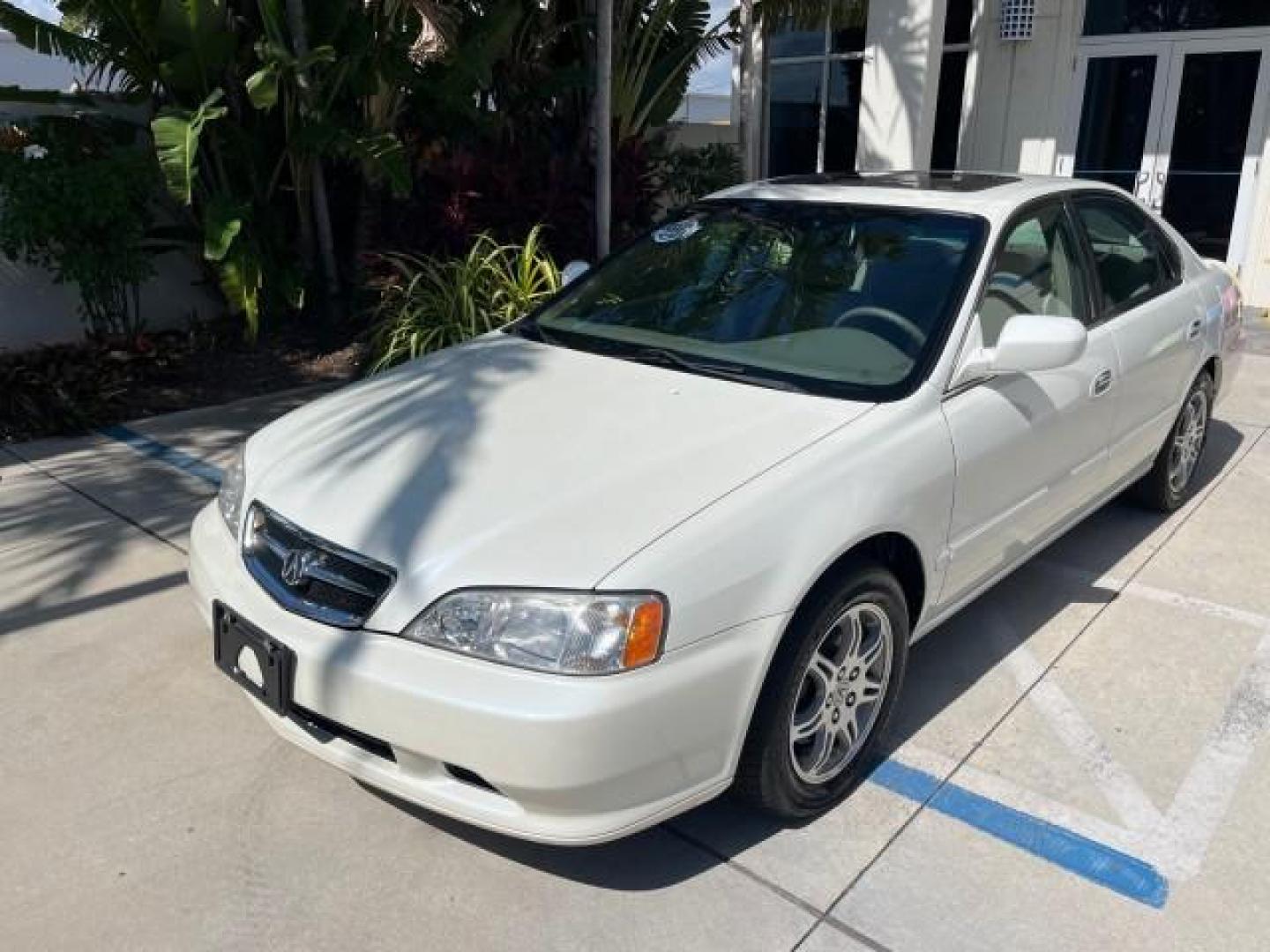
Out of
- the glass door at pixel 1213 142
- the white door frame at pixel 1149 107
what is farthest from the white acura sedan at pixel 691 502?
the white door frame at pixel 1149 107

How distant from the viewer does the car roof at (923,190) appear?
3.72m

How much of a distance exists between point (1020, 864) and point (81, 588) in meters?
3.57

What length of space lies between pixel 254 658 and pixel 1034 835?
2112 mm

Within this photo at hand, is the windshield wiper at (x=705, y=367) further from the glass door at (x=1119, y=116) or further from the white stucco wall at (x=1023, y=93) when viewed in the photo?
the glass door at (x=1119, y=116)

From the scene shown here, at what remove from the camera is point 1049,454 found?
3.64 metres

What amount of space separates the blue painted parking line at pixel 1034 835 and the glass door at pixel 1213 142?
9.01 metres

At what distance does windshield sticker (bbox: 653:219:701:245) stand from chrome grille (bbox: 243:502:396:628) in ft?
6.64

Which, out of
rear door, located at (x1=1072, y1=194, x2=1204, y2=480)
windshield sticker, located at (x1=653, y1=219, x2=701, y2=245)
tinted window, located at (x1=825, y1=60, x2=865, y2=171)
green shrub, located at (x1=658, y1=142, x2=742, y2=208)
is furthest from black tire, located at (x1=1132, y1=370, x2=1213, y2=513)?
tinted window, located at (x1=825, y1=60, x2=865, y2=171)

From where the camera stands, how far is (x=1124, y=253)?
4457 mm

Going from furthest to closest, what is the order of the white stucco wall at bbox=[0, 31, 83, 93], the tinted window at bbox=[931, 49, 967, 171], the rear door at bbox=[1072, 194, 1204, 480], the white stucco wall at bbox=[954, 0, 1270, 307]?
the white stucco wall at bbox=[0, 31, 83, 93]
the tinted window at bbox=[931, 49, 967, 171]
the white stucco wall at bbox=[954, 0, 1270, 307]
the rear door at bbox=[1072, 194, 1204, 480]

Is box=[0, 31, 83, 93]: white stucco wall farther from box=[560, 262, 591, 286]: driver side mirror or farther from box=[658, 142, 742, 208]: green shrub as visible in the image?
box=[560, 262, 591, 286]: driver side mirror

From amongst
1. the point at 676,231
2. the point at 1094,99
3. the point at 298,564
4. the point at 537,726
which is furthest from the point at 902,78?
the point at 537,726

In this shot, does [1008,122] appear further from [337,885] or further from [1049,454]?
[337,885]

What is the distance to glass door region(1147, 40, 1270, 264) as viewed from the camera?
9.84 meters
